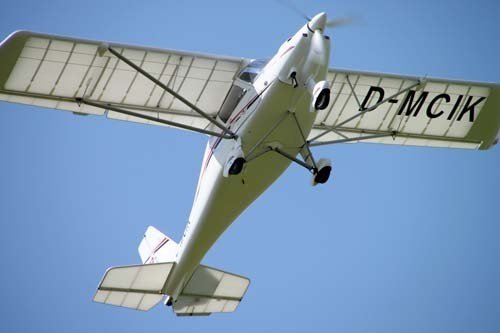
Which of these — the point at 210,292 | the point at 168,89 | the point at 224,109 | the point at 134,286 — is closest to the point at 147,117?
the point at 168,89

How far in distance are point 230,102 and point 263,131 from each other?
7.60 feet

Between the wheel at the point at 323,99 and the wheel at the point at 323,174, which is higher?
the wheel at the point at 323,99

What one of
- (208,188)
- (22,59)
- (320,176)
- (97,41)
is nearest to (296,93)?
(320,176)

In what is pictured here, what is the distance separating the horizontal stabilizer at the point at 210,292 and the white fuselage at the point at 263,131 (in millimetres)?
2756

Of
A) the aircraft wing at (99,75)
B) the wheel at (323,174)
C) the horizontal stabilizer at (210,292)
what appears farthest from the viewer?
the horizontal stabilizer at (210,292)

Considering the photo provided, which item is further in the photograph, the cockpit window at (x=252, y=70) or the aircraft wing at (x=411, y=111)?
the aircraft wing at (x=411, y=111)

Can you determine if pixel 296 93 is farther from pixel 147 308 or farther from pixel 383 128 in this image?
pixel 147 308

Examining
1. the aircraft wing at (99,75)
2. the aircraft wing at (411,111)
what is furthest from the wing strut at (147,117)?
the aircraft wing at (411,111)

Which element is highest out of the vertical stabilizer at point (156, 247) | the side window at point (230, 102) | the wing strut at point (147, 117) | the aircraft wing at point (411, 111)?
the aircraft wing at point (411, 111)

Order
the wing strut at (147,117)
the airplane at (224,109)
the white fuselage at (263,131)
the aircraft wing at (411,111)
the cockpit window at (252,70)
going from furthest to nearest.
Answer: the aircraft wing at (411,111)
the cockpit window at (252,70)
the wing strut at (147,117)
the airplane at (224,109)
the white fuselage at (263,131)

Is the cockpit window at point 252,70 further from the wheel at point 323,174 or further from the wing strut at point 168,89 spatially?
the wheel at point 323,174

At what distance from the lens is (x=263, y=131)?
22047 millimetres

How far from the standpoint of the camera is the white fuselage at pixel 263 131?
21.7 metres

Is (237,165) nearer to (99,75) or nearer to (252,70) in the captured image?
(252,70)
